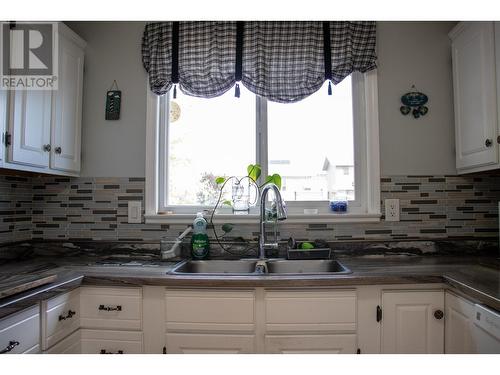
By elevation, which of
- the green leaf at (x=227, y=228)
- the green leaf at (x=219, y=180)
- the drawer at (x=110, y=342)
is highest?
the green leaf at (x=219, y=180)

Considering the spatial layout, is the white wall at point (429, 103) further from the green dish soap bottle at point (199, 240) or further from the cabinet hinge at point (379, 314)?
the green dish soap bottle at point (199, 240)

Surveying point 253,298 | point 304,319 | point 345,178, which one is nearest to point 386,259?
point 345,178

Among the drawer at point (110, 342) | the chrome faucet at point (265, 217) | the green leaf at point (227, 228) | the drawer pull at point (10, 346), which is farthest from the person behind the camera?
the green leaf at point (227, 228)

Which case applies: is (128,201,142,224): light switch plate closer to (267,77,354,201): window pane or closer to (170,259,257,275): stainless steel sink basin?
(170,259,257,275): stainless steel sink basin

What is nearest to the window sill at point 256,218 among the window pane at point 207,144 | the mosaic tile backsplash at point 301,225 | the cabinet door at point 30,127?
the mosaic tile backsplash at point 301,225

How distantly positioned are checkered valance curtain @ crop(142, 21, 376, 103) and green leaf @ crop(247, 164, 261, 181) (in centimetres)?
44

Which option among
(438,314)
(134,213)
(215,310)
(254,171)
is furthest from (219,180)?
(438,314)

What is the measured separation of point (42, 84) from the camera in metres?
1.56

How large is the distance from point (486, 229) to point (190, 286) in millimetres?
1810

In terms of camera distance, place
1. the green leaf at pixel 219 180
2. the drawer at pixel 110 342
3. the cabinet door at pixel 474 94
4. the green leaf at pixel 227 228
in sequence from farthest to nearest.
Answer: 1. the green leaf at pixel 219 180
2. the green leaf at pixel 227 228
3. the cabinet door at pixel 474 94
4. the drawer at pixel 110 342

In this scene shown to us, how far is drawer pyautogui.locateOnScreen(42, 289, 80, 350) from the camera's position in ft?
3.84

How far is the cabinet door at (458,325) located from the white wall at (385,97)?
839mm

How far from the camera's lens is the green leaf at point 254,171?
187 cm

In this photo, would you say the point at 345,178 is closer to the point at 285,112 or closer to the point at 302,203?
the point at 302,203
